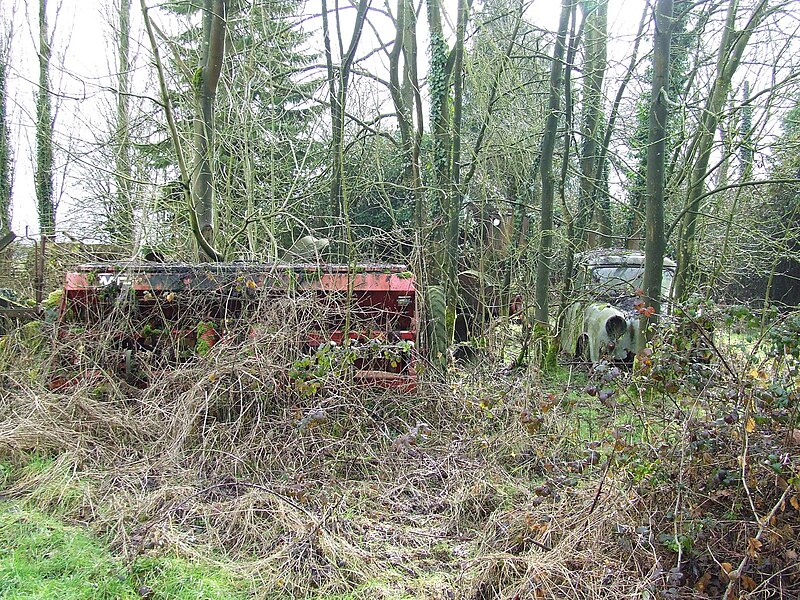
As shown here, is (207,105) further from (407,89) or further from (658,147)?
(658,147)

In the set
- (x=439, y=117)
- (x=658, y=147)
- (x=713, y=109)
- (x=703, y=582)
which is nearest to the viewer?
(x=703, y=582)

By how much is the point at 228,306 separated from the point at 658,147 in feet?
15.5

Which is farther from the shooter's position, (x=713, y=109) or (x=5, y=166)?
(x=5, y=166)

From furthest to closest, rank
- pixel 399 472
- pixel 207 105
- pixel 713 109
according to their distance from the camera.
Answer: pixel 207 105
pixel 713 109
pixel 399 472

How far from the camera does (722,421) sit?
3.33m

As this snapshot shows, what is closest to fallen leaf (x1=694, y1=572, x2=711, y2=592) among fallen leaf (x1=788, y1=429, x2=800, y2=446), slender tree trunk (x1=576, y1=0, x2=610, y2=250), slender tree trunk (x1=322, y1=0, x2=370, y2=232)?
fallen leaf (x1=788, y1=429, x2=800, y2=446)

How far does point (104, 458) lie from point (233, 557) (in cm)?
183

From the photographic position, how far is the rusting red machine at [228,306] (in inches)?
226

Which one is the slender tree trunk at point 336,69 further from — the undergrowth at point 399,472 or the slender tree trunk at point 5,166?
the slender tree trunk at point 5,166

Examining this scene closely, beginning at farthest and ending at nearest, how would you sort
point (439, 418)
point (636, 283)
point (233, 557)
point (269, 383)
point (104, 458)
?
point (636, 283) → point (439, 418) → point (269, 383) → point (104, 458) → point (233, 557)

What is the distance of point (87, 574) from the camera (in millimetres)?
3346

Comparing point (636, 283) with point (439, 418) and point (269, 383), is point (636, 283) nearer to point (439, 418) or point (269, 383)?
point (439, 418)

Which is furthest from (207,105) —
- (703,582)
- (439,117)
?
(703,582)

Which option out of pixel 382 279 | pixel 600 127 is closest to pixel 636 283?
pixel 600 127
